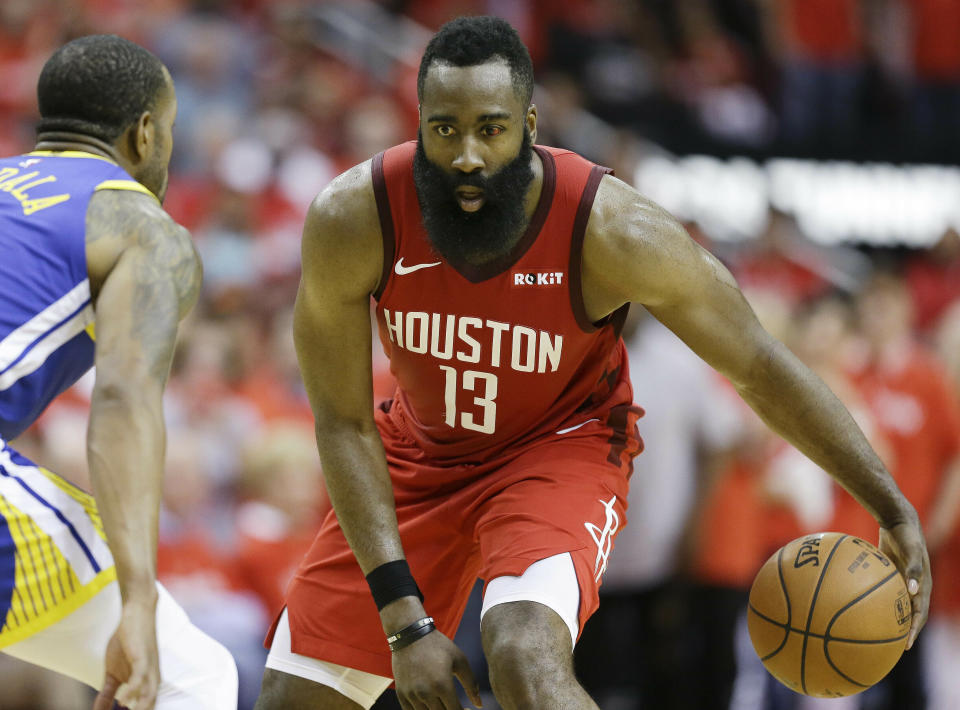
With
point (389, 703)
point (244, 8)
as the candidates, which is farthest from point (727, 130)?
point (389, 703)

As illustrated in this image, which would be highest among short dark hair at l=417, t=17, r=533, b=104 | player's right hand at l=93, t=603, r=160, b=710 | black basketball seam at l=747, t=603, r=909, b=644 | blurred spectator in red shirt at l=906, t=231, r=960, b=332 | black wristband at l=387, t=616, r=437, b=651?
short dark hair at l=417, t=17, r=533, b=104

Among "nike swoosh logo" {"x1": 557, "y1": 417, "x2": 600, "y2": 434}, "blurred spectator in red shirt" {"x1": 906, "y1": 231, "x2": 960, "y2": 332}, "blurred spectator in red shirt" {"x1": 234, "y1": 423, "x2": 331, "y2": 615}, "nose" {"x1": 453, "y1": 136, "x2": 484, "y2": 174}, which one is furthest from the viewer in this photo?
"blurred spectator in red shirt" {"x1": 906, "y1": 231, "x2": 960, "y2": 332}

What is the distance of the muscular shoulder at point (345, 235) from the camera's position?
3.50 meters

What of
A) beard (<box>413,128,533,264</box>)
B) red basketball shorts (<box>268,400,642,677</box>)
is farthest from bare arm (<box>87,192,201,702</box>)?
red basketball shorts (<box>268,400,642,677</box>)

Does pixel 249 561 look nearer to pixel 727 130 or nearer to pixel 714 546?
pixel 714 546

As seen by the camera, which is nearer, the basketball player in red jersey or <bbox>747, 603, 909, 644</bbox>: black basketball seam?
the basketball player in red jersey

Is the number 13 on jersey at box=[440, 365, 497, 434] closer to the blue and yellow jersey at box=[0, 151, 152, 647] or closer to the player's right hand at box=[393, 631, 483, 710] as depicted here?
the player's right hand at box=[393, 631, 483, 710]

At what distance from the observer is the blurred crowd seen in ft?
20.4

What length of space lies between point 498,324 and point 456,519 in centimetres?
60

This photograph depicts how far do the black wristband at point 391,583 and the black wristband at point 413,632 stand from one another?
86mm

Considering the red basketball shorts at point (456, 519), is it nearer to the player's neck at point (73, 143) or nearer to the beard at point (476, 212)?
the beard at point (476, 212)

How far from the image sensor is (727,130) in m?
11.7

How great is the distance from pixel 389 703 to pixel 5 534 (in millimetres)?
3587

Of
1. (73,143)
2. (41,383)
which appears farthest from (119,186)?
(41,383)
